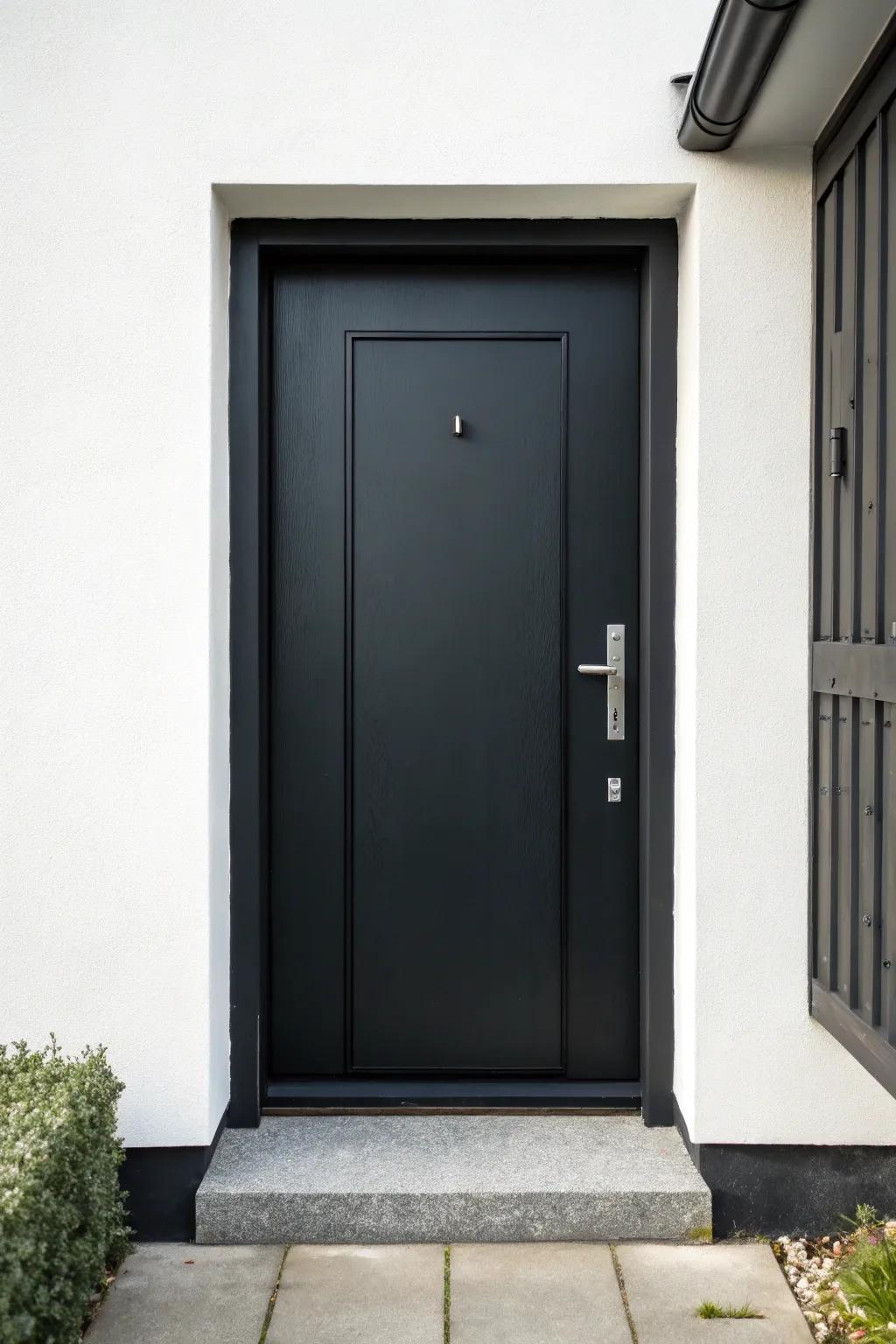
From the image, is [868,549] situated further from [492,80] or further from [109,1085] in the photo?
Result: [109,1085]

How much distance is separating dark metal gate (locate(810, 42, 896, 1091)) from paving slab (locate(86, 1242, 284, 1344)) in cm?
136

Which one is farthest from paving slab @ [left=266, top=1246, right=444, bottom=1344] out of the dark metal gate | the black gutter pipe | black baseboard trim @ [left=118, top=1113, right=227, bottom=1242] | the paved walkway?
the black gutter pipe

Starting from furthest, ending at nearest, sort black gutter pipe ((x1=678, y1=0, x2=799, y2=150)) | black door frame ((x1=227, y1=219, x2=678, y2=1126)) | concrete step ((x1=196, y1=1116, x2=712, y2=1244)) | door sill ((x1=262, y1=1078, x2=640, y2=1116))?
door sill ((x1=262, y1=1078, x2=640, y2=1116)) < black door frame ((x1=227, y1=219, x2=678, y2=1126)) < concrete step ((x1=196, y1=1116, x2=712, y2=1244)) < black gutter pipe ((x1=678, y1=0, x2=799, y2=150))

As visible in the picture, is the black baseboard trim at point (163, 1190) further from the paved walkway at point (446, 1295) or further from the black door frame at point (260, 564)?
the black door frame at point (260, 564)

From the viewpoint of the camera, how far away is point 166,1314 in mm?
2217

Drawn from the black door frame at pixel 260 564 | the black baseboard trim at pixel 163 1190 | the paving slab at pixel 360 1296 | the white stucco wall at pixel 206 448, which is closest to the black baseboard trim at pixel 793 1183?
the white stucco wall at pixel 206 448

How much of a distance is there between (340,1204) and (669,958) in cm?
99

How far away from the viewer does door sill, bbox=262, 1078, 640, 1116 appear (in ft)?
9.33

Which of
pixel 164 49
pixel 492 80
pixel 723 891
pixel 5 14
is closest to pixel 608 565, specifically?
pixel 723 891

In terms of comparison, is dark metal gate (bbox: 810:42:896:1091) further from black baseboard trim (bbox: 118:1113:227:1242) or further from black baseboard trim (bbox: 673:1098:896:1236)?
black baseboard trim (bbox: 118:1113:227:1242)

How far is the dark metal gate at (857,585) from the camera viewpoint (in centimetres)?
210

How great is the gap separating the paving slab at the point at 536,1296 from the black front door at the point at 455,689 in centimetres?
54

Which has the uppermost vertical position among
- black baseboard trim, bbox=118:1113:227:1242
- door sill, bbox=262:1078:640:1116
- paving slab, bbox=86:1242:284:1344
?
door sill, bbox=262:1078:640:1116

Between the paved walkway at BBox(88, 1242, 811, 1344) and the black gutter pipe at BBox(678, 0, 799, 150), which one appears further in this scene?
the paved walkway at BBox(88, 1242, 811, 1344)
